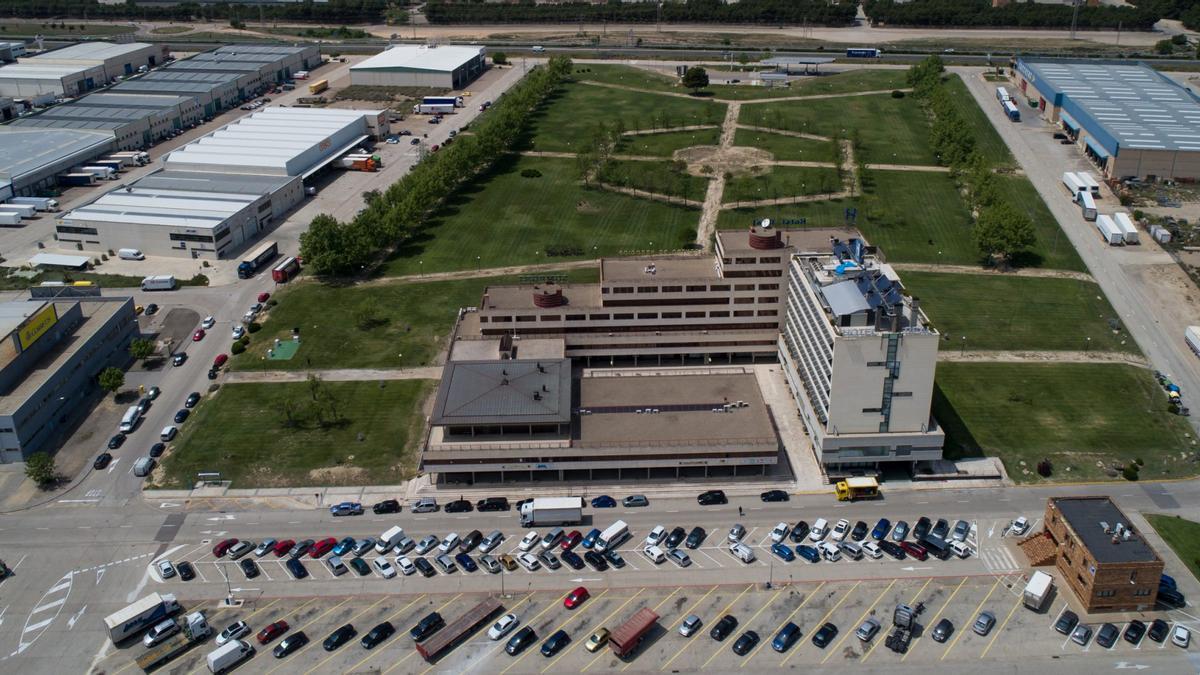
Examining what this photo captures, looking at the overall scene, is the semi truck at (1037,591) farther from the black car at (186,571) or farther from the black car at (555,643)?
the black car at (186,571)

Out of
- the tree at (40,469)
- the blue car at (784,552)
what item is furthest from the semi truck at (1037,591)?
the tree at (40,469)

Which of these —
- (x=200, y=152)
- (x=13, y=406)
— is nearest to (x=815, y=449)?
(x=13, y=406)

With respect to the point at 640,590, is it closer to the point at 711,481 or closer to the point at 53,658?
the point at 711,481

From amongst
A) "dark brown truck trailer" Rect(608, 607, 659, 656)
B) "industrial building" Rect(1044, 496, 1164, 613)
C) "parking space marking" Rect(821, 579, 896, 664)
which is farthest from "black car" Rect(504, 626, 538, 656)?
"industrial building" Rect(1044, 496, 1164, 613)

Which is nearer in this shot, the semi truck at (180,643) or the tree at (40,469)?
the semi truck at (180,643)

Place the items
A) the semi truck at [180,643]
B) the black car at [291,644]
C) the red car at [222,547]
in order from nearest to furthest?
the semi truck at [180,643] < the black car at [291,644] < the red car at [222,547]

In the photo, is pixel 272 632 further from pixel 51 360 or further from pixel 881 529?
pixel 881 529

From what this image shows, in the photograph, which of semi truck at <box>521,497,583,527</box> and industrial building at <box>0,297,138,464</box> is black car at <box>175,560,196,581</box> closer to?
industrial building at <box>0,297,138,464</box>
